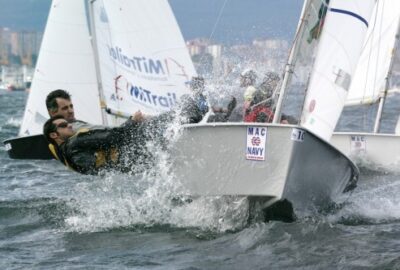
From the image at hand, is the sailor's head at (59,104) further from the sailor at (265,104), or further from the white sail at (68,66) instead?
the white sail at (68,66)

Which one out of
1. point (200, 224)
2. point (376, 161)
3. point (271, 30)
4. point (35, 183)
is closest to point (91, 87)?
point (35, 183)

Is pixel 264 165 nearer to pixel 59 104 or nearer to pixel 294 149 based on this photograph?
pixel 294 149

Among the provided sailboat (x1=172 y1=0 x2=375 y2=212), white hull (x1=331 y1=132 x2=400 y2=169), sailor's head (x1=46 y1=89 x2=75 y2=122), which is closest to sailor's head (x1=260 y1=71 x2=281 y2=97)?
sailboat (x1=172 y1=0 x2=375 y2=212)

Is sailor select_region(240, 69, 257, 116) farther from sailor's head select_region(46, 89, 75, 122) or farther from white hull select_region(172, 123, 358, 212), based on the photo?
sailor's head select_region(46, 89, 75, 122)

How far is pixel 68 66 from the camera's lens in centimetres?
1230

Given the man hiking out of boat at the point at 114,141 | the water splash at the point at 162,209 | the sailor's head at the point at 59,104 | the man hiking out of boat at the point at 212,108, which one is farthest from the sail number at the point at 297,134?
the sailor's head at the point at 59,104

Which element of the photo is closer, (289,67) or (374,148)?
(289,67)

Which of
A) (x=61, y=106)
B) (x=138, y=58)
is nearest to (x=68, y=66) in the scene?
(x=138, y=58)

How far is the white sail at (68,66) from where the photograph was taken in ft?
40.2

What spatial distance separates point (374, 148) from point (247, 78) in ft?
12.0

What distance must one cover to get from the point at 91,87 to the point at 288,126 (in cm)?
675

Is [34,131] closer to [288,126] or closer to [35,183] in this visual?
[35,183]

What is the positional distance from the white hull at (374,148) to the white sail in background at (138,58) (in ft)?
7.62

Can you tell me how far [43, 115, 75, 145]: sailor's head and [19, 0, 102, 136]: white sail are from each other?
5.22 m
